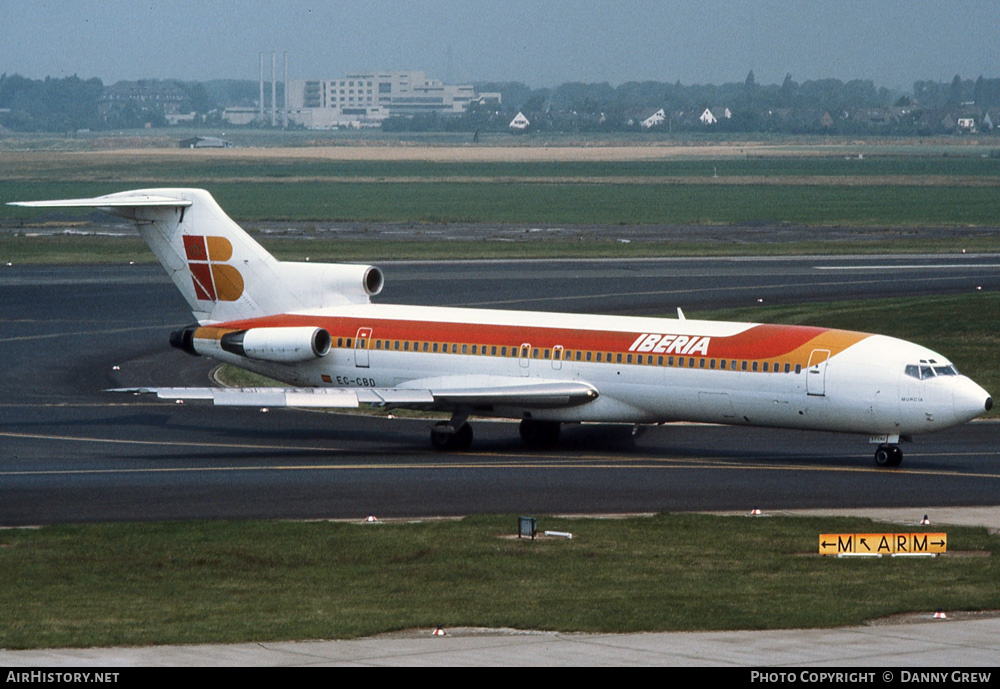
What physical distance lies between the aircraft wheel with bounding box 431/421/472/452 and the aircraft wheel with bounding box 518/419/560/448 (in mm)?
1797

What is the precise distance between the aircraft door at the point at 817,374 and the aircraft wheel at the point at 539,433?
24.0 ft

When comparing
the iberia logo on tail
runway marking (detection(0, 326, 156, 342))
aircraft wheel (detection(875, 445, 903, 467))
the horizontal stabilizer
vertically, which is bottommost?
runway marking (detection(0, 326, 156, 342))

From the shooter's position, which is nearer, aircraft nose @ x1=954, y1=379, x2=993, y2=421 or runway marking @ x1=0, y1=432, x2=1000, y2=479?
aircraft nose @ x1=954, y1=379, x2=993, y2=421

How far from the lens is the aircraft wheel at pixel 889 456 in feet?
119

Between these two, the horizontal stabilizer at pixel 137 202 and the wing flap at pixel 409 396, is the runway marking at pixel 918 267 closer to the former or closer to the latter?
the horizontal stabilizer at pixel 137 202

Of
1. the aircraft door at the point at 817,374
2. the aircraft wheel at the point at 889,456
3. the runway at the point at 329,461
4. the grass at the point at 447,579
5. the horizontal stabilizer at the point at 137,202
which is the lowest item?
the runway at the point at 329,461

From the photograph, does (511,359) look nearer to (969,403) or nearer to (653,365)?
(653,365)

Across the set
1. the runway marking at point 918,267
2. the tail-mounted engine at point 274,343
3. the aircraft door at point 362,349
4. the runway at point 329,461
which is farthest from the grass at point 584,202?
the aircraft door at point 362,349

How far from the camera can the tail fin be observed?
43781 mm

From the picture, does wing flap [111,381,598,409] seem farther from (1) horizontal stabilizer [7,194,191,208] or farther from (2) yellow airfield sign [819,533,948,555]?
(2) yellow airfield sign [819,533,948,555]

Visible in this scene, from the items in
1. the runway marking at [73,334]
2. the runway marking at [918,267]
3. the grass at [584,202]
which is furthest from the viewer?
the grass at [584,202]

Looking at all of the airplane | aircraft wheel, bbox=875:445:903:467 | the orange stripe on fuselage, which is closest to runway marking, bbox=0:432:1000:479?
aircraft wheel, bbox=875:445:903:467

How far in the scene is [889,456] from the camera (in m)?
36.3

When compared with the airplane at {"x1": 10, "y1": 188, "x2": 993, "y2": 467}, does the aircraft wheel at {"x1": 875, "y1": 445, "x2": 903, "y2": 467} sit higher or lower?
lower
